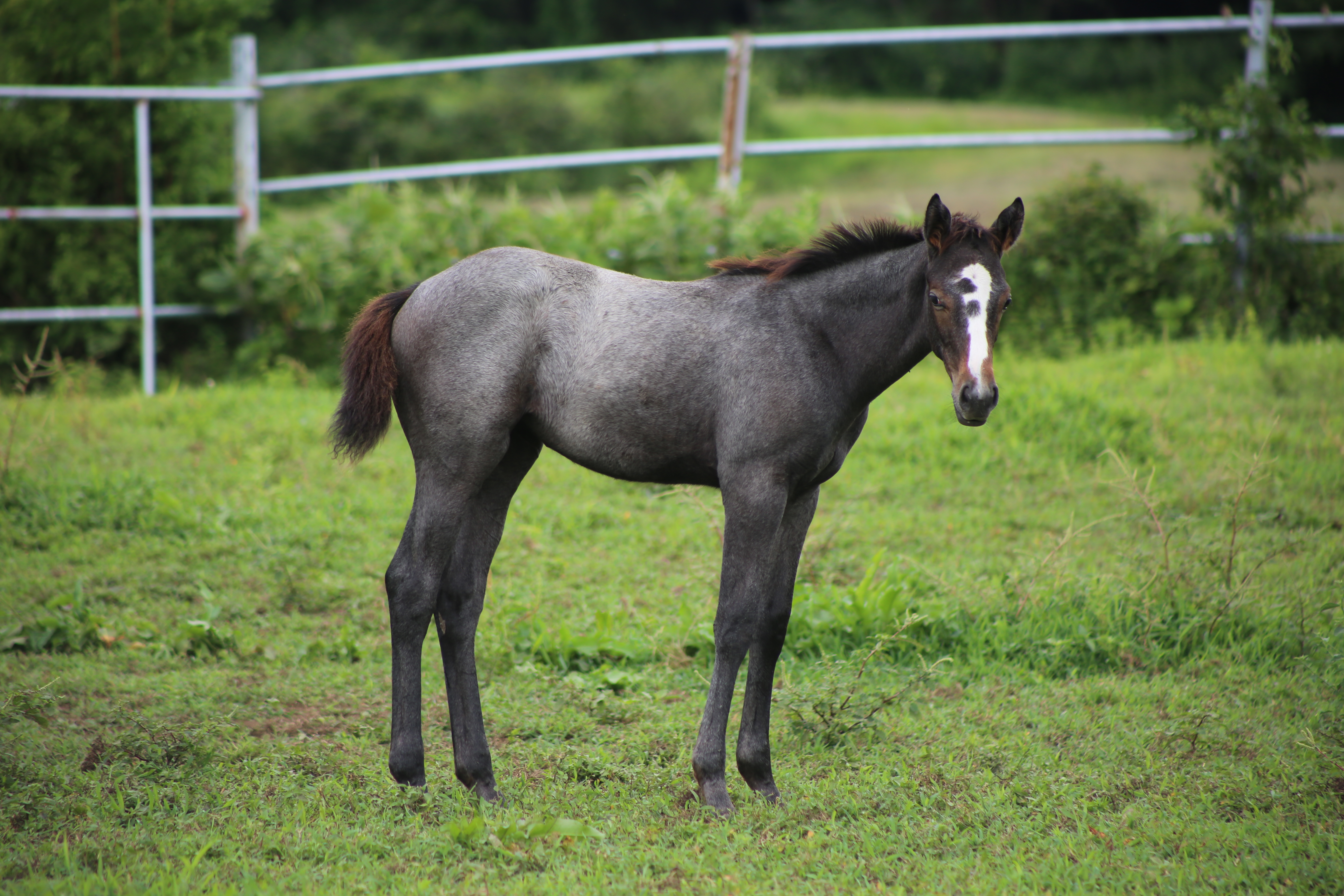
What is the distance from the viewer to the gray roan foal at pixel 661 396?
3748 mm

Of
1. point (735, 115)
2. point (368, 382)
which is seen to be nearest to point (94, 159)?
point (735, 115)

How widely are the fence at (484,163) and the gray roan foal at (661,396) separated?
5.54 metres

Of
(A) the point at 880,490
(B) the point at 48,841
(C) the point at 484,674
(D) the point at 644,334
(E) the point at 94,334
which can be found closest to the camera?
(B) the point at 48,841

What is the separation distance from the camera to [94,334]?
31.1 feet

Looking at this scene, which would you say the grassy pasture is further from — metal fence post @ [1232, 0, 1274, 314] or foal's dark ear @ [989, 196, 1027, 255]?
foal's dark ear @ [989, 196, 1027, 255]

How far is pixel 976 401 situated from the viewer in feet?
11.1

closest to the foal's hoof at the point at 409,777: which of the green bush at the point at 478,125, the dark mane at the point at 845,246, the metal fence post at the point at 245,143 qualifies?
the dark mane at the point at 845,246

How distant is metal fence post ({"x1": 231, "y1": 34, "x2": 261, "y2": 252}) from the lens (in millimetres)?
9836

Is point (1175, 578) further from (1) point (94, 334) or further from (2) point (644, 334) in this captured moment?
(1) point (94, 334)

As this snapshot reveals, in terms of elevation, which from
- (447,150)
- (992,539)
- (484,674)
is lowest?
(484,674)

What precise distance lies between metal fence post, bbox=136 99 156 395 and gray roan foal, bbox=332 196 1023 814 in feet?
19.8

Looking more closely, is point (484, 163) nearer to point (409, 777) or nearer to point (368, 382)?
point (368, 382)

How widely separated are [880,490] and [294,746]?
13.3ft

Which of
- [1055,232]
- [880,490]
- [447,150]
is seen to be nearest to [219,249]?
[880,490]
